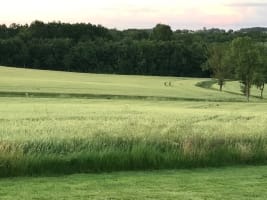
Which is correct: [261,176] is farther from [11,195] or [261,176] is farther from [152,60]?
[152,60]

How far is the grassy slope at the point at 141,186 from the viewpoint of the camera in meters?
10.1

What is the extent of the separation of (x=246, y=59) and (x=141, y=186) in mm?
80128

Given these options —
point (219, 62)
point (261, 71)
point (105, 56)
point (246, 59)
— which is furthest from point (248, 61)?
point (105, 56)

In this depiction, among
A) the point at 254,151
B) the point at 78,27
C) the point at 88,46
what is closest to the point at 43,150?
the point at 254,151

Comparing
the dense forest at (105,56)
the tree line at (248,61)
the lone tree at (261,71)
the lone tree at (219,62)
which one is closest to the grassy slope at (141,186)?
the tree line at (248,61)

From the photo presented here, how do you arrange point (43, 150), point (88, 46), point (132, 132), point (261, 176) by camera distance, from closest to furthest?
point (261, 176), point (43, 150), point (132, 132), point (88, 46)

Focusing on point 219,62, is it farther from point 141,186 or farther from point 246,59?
point 141,186

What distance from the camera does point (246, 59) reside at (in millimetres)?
88688

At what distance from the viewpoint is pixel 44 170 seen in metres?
13.1

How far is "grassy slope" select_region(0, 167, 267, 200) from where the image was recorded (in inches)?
396

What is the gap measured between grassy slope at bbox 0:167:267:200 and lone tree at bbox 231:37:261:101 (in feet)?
251

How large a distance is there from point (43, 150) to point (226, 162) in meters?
5.25

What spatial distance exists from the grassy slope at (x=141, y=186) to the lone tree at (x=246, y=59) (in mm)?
76561

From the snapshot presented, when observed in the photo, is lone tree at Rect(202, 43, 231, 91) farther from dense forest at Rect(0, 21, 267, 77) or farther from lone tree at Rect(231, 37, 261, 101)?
dense forest at Rect(0, 21, 267, 77)
